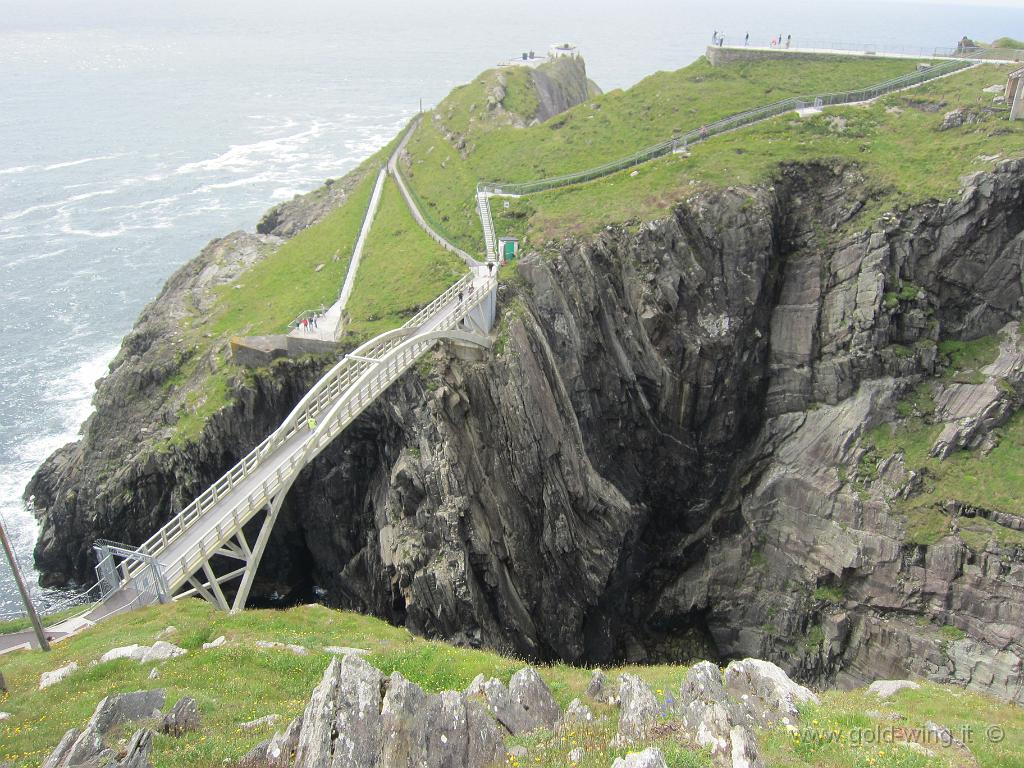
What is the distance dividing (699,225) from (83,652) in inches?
1880

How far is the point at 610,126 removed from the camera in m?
76.6

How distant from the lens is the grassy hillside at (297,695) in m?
19.9

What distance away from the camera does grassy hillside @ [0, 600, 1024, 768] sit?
65.2 ft

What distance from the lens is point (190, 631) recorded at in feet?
94.3

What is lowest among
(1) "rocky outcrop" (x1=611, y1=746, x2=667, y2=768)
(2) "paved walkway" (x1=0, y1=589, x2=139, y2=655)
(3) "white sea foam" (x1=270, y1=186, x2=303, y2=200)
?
(2) "paved walkway" (x1=0, y1=589, x2=139, y2=655)

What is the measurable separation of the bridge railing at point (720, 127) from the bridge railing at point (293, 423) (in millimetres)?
16176

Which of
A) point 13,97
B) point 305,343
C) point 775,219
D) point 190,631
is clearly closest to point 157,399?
point 305,343

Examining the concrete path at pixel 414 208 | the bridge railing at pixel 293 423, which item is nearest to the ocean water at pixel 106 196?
the bridge railing at pixel 293 423

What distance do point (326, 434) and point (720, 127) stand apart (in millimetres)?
49062

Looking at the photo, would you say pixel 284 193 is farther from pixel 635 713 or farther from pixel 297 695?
pixel 635 713

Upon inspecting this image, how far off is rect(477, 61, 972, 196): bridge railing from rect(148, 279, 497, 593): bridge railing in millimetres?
17535

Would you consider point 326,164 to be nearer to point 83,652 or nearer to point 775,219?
point 775,219

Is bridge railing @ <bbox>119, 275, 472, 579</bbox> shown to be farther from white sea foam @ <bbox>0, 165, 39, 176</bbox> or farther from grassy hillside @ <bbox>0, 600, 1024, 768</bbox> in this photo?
white sea foam @ <bbox>0, 165, 39, 176</bbox>

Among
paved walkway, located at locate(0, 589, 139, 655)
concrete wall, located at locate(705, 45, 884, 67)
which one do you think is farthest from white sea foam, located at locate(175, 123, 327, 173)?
paved walkway, located at locate(0, 589, 139, 655)
